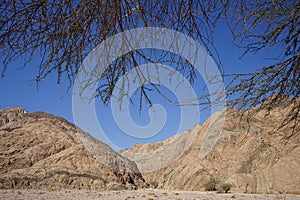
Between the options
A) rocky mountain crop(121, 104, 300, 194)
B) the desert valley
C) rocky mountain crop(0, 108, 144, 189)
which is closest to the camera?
rocky mountain crop(121, 104, 300, 194)

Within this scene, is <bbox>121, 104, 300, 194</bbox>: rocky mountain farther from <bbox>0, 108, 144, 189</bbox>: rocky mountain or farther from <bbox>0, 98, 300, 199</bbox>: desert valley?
<bbox>0, 108, 144, 189</bbox>: rocky mountain

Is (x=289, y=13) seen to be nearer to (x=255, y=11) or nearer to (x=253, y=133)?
(x=255, y=11)

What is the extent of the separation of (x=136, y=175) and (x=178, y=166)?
5.77 metres

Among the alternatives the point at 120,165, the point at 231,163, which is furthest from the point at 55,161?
the point at 231,163

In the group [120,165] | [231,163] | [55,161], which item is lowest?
[231,163]

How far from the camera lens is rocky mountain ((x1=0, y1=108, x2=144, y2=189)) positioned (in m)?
26.3

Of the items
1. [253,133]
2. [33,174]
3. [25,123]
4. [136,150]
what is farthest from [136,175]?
[136,150]

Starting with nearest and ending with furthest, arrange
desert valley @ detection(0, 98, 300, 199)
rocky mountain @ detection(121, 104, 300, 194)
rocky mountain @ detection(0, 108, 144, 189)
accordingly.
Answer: rocky mountain @ detection(121, 104, 300, 194)
desert valley @ detection(0, 98, 300, 199)
rocky mountain @ detection(0, 108, 144, 189)

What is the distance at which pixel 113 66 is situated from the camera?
2.52m

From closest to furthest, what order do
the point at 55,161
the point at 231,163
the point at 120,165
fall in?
the point at 231,163
the point at 55,161
the point at 120,165

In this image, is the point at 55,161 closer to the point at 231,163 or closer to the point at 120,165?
the point at 120,165

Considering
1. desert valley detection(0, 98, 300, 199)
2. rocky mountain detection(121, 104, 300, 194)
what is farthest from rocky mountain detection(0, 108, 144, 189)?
rocky mountain detection(121, 104, 300, 194)

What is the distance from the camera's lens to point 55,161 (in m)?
31.0

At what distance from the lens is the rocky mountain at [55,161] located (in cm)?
2634
